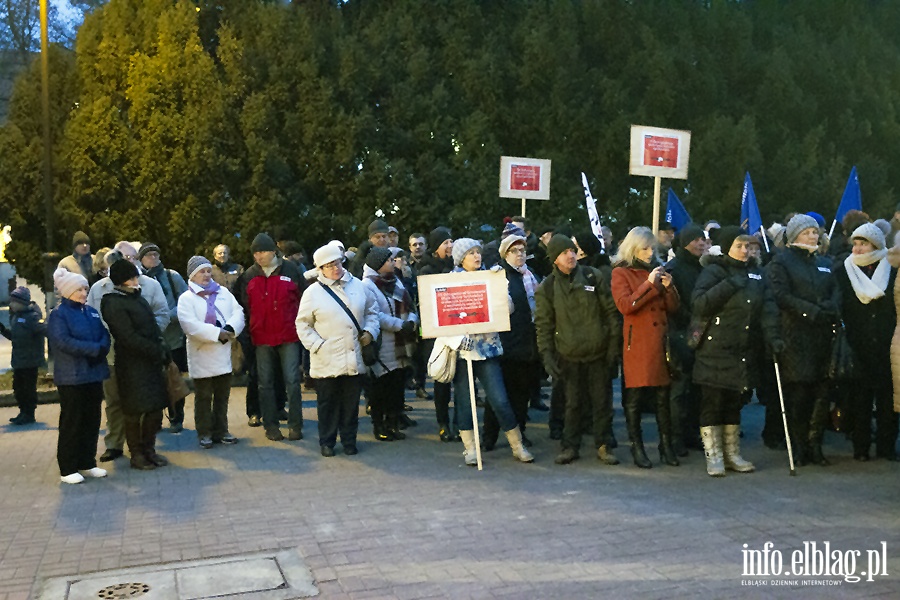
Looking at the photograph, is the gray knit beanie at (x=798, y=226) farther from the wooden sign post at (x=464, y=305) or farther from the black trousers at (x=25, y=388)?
the black trousers at (x=25, y=388)

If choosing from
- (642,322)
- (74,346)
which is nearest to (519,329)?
(642,322)

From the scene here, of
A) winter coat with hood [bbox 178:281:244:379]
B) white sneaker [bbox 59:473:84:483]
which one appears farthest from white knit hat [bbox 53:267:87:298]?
white sneaker [bbox 59:473:84:483]

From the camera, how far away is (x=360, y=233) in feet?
62.4

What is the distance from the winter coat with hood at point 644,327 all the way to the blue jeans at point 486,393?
1.13 meters

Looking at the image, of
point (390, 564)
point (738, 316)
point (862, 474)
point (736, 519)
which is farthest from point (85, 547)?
point (862, 474)

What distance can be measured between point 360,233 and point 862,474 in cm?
1227

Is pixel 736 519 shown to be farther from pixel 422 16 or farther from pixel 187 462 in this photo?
pixel 422 16

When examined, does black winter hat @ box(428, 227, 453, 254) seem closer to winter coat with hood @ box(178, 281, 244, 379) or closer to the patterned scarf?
winter coat with hood @ box(178, 281, 244, 379)

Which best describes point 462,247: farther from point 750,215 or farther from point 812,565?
point 812,565

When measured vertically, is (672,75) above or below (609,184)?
above

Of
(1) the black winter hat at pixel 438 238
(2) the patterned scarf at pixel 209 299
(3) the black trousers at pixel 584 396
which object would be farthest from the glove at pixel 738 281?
(2) the patterned scarf at pixel 209 299

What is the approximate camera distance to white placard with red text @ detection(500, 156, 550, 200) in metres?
15.6

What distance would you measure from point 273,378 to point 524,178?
22.1ft

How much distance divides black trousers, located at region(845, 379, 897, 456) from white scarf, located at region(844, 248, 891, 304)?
2.68ft
